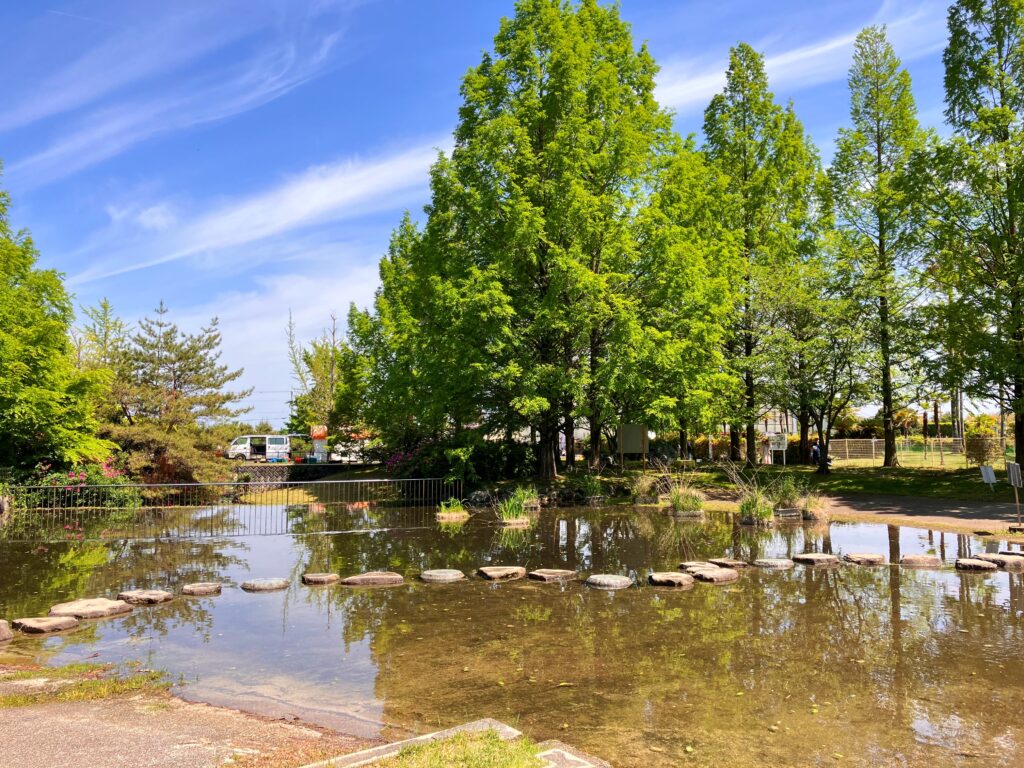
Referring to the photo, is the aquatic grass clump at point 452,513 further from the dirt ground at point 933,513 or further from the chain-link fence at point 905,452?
the chain-link fence at point 905,452

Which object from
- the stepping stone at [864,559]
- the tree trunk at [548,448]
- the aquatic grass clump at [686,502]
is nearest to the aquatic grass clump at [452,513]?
the tree trunk at [548,448]

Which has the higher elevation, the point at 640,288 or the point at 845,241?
the point at 845,241

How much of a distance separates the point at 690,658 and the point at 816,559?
6.12 m

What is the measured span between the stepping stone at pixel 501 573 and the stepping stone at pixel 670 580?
2.15 m

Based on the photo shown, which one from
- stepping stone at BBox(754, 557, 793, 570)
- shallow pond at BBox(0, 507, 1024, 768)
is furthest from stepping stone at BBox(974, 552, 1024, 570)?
stepping stone at BBox(754, 557, 793, 570)

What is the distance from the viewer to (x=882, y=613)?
8.75 metres

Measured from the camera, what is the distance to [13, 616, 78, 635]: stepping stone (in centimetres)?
838

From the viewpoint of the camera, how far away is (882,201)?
2728 cm

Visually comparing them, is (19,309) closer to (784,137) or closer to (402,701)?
(402,701)

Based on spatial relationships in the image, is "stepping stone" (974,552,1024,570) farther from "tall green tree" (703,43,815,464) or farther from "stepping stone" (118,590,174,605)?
"tall green tree" (703,43,815,464)

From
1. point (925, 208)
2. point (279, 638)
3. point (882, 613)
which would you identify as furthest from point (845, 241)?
point (279, 638)

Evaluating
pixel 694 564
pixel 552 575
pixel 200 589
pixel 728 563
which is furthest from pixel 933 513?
pixel 200 589

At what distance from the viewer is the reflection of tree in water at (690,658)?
17.5ft

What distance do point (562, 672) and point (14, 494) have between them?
22731mm
